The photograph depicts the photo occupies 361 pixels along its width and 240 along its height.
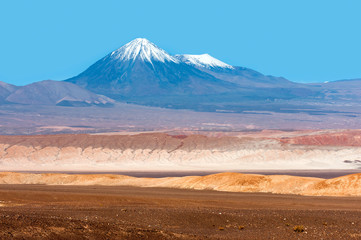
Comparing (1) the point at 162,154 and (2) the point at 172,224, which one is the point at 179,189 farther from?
(1) the point at 162,154

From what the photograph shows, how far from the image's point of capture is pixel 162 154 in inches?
4254

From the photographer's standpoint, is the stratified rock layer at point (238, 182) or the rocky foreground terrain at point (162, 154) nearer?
the stratified rock layer at point (238, 182)

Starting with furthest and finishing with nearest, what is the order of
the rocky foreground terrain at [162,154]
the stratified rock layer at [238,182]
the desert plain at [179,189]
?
the rocky foreground terrain at [162,154], the stratified rock layer at [238,182], the desert plain at [179,189]

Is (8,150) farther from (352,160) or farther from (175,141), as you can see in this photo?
(352,160)

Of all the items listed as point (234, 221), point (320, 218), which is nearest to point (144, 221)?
point (234, 221)

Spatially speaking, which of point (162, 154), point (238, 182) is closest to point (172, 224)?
point (238, 182)

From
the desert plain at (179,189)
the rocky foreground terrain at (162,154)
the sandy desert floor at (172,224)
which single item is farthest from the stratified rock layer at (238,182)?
the rocky foreground terrain at (162,154)

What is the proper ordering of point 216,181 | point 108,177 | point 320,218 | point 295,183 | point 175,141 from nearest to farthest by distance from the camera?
1. point 320,218
2. point 295,183
3. point 216,181
4. point 108,177
5. point 175,141

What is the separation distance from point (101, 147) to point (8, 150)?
16.0m

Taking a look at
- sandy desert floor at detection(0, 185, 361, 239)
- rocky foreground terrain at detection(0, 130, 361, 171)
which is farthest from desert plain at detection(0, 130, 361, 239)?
rocky foreground terrain at detection(0, 130, 361, 171)

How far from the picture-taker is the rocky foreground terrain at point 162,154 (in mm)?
99688

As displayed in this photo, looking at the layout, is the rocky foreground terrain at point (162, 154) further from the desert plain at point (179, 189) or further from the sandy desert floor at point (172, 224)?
the sandy desert floor at point (172, 224)

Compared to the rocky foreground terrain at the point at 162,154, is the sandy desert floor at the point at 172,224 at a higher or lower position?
higher

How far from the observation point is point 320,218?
23406mm
